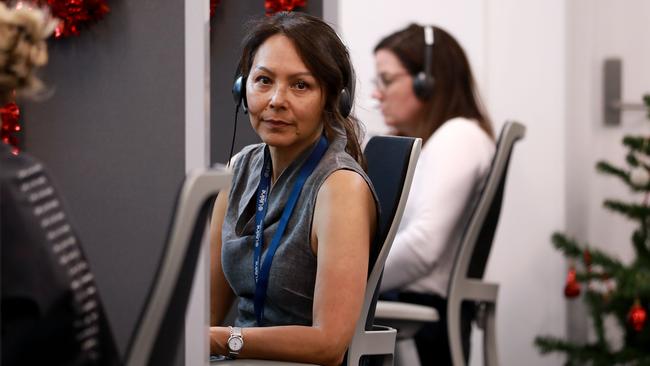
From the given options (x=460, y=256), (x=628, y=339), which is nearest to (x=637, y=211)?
(x=628, y=339)

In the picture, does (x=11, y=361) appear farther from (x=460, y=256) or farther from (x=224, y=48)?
(x=460, y=256)

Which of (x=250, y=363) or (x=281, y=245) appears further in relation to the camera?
(x=281, y=245)

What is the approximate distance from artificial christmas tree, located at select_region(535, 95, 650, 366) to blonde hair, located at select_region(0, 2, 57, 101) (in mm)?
2690

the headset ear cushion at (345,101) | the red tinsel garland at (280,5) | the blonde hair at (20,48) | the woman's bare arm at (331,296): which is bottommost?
the woman's bare arm at (331,296)

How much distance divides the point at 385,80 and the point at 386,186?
1.45m

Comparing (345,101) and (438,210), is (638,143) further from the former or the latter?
(345,101)

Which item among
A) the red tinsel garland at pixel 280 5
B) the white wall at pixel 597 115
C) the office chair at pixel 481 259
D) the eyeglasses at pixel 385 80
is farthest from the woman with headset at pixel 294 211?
the white wall at pixel 597 115

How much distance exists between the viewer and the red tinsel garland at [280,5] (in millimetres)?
2086

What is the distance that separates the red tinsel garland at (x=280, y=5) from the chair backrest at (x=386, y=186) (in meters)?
0.33

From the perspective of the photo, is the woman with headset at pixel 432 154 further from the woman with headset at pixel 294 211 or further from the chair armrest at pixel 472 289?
the woman with headset at pixel 294 211

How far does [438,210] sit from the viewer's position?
9.11 ft

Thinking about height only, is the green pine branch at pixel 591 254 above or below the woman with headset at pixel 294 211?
below

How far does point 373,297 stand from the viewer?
1727 mm

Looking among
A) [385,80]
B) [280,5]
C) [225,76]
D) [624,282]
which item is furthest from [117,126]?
[624,282]
